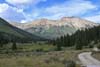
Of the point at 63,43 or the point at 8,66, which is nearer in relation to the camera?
the point at 8,66

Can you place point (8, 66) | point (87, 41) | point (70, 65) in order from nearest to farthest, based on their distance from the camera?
point (8, 66) → point (70, 65) → point (87, 41)

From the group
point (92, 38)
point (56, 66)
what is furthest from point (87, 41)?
point (56, 66)

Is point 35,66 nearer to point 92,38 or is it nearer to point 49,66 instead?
point 49,66

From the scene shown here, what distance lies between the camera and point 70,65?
96.7ft

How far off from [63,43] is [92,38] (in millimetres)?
19029

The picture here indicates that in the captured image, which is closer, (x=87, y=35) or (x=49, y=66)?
(x=49, y=66)

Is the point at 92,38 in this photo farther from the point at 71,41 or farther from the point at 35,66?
the point at 35,66

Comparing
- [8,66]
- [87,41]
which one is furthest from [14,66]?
[87,41]

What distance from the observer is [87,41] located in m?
168

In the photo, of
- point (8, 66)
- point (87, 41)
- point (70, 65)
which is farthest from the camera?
point (87, 41)

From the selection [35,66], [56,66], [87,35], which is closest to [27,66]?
[35,66]

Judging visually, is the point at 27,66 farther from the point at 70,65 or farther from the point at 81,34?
the point at 81,34

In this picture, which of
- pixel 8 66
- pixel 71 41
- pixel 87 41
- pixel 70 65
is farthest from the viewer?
pixel 71 41

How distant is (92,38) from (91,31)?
8.17 meters
